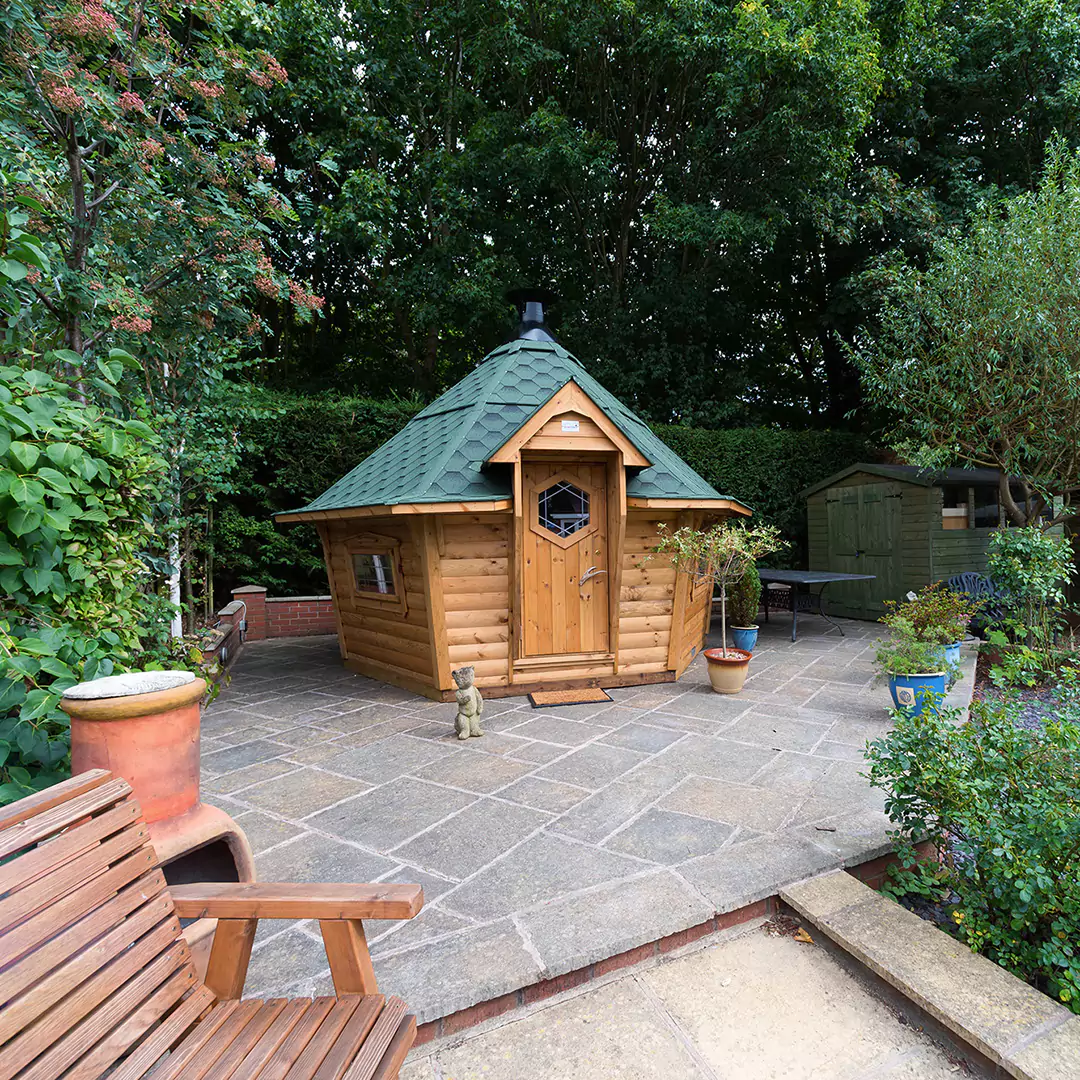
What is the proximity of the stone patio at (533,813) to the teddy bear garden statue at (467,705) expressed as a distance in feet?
0.46

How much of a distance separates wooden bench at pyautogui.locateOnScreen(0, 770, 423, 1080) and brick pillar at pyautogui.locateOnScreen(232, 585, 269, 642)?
9231mm

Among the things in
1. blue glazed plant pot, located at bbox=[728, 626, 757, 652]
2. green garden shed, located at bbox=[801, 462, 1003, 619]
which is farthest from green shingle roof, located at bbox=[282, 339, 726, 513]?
green garden shed, located at bbox=[801, 462, 1003, 619]

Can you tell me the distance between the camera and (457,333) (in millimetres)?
15812

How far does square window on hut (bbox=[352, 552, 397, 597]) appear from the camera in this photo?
658cm

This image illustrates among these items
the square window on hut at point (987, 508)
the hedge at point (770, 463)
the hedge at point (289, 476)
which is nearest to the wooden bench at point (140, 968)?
Answer: the hedge at point (289, 476)

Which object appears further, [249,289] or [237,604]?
[237,604]

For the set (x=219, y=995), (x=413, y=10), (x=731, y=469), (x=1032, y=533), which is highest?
(x=413, y=10)

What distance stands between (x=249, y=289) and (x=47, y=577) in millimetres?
3572

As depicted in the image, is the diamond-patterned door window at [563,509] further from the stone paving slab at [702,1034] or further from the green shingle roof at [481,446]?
the stone paving slab at [702,1034]

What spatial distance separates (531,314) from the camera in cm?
855

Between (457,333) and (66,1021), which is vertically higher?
(457,333)

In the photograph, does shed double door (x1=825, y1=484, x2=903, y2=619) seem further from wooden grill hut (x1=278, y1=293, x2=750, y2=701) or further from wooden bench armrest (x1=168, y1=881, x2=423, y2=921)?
wooden bench armrest (x1=168, y1=881, x2=423, y2=921)

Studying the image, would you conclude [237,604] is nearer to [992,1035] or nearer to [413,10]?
[992,1035]

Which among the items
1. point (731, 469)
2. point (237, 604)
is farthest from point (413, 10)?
point (237, 604)
